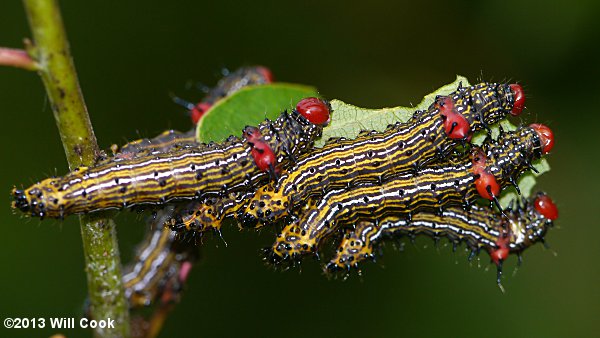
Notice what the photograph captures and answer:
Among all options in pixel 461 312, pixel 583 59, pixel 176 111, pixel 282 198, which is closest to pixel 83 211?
pixel 282 198

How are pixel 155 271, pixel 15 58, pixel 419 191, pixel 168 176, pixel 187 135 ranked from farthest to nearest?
pixel 155 271 → pixel 187 135 → pixel 419 191 → pixel 168 176 → pixel 15 58

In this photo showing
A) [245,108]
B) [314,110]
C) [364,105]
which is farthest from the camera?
[364,105]

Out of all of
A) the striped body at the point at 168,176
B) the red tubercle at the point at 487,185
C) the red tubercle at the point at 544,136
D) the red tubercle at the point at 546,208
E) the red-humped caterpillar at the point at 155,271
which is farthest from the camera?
the red-humped caterpillar at the point at 155,271

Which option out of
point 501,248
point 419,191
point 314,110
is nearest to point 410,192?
point 419,191

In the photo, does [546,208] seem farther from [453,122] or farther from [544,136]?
[453,122]

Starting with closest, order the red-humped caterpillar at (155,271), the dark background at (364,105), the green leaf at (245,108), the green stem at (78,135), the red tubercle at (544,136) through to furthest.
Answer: the green stem at (78,135), the red tubercle at (544,136), the green leaf at (245,108), the red-humped caterpillar at (155,271), the dark background at (364,105)

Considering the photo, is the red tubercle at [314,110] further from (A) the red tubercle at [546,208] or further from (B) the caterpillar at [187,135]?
(A) the red tubercle at [546,208]

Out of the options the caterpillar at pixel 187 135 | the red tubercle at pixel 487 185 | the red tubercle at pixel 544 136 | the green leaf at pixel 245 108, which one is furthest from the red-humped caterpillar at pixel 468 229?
the caterpillar at pixel 187 135

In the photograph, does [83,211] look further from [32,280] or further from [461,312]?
[461,312]
